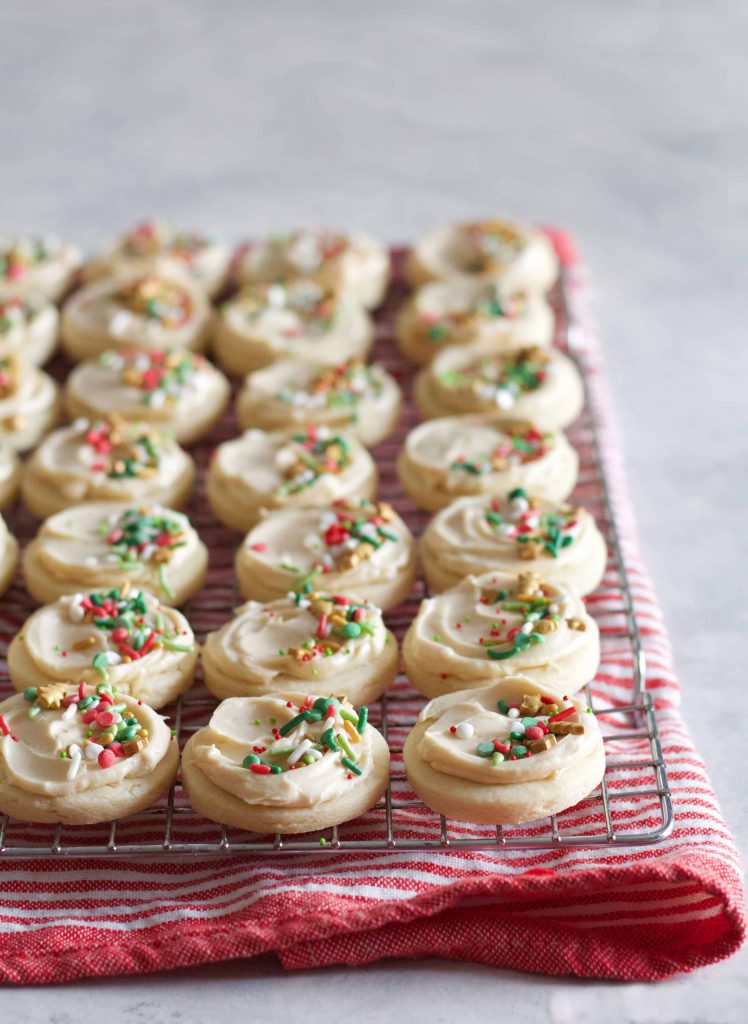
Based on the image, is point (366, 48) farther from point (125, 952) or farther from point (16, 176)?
point (125, 952)

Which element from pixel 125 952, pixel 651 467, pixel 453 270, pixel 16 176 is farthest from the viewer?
pixel 16 176

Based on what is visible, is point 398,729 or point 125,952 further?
point 398,729

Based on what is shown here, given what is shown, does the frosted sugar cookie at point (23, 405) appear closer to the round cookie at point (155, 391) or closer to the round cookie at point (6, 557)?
the round cookie at point (155, 391)

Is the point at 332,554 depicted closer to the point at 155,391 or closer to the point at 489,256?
the point at 155,391

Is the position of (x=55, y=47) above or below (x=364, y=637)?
below

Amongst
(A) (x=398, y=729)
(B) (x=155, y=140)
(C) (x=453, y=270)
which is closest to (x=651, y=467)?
(C) (x=453, y=270)

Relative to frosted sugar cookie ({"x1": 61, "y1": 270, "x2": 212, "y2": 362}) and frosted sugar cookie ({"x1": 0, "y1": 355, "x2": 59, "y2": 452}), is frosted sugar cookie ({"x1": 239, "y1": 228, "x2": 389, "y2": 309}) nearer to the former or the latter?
frosted sugar cookie ({"x1": 61, "y1": 270, "x2": 212, "y2": 362})
